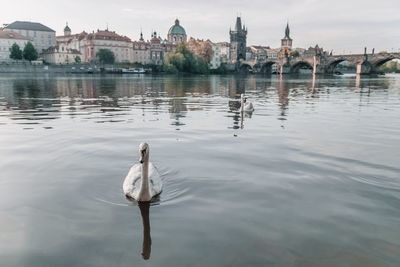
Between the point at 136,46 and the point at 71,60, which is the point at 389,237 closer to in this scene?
the point at 71,60

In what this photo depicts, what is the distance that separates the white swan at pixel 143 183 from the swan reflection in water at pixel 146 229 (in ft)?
0.50

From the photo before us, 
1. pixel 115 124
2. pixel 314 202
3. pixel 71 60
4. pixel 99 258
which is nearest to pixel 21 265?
pixel 99 258

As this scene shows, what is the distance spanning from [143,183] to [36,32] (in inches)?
7175

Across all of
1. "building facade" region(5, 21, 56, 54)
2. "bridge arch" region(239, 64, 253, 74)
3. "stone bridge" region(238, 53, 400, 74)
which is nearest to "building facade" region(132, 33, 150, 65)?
"building facade" region(5, 21, 56, 54)

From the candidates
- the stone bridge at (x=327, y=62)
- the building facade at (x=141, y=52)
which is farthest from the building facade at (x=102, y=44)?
the stone bridge at (x=327, y=62)

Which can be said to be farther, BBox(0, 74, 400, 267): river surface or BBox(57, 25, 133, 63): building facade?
BBox(57, 25, 133, 63): building facade

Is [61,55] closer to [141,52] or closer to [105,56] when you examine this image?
[105,56]

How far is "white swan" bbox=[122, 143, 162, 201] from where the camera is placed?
21.7 ft

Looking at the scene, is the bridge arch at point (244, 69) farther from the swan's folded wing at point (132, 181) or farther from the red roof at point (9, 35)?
the swan's folded wing at point (132, 181)

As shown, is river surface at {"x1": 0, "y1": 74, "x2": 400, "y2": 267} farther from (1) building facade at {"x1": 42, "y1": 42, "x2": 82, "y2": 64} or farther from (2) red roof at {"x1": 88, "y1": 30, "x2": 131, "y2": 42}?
(2) red roof at {"x1": 88, "y1": 30, "x2": 131, "y2": 42}

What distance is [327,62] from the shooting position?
424ft

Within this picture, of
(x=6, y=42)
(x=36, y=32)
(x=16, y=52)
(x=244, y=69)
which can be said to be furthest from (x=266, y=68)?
(x=6, y=42)

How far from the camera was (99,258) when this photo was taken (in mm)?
5121

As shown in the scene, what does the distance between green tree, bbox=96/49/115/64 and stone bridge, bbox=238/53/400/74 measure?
6934cm
